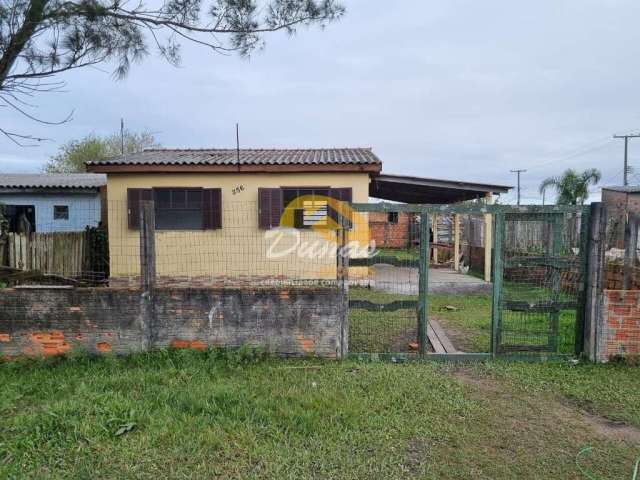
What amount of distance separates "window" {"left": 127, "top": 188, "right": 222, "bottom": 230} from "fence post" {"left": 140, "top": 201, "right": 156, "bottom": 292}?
4293 millimetres

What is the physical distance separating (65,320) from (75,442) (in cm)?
194

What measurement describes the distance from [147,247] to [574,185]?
25.4 meters

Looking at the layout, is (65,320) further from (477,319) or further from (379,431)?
(477,319)

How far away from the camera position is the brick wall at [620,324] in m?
4.35

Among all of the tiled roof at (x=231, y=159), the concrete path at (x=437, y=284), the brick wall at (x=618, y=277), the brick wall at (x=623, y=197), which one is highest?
the tiled roof at (x=231, y=159)

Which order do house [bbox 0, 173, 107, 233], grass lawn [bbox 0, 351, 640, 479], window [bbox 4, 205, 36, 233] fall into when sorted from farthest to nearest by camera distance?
1. window [bbox 4, 205, 36, 233]
2. house [bbox 0, 173, 107, 233]
3. grass lawn [bbox 0, 351, 640, 479]

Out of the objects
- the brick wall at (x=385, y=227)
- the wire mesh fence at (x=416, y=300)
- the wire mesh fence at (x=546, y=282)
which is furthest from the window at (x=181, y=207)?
the brick wall at (x=385, y=227)

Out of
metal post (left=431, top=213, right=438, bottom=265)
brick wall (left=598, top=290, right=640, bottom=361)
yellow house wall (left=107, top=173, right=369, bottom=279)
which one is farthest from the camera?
metal post (left=431, top=213, right=438, bottom=265)

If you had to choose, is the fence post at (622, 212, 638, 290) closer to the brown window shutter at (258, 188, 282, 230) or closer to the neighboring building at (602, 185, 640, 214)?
the brown window shutter at (258, 188, 282, 230)

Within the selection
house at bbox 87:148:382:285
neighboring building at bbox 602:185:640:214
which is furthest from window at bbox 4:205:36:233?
neighboring building at bbox 602:185:640:214

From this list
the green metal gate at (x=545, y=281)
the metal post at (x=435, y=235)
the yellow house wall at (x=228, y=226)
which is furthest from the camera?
the metal post at (x=435, y=235)

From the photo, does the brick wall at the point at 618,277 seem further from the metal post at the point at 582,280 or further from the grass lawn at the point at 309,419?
the grass lawn at the point at 309,419

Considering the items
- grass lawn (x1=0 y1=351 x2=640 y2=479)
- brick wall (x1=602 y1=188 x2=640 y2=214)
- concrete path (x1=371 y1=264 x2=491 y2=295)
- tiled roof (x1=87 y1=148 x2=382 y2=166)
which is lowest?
grass lawn (x1=0 y1=351 x2=640 y2=479)

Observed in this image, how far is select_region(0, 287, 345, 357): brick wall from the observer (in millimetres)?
4402
